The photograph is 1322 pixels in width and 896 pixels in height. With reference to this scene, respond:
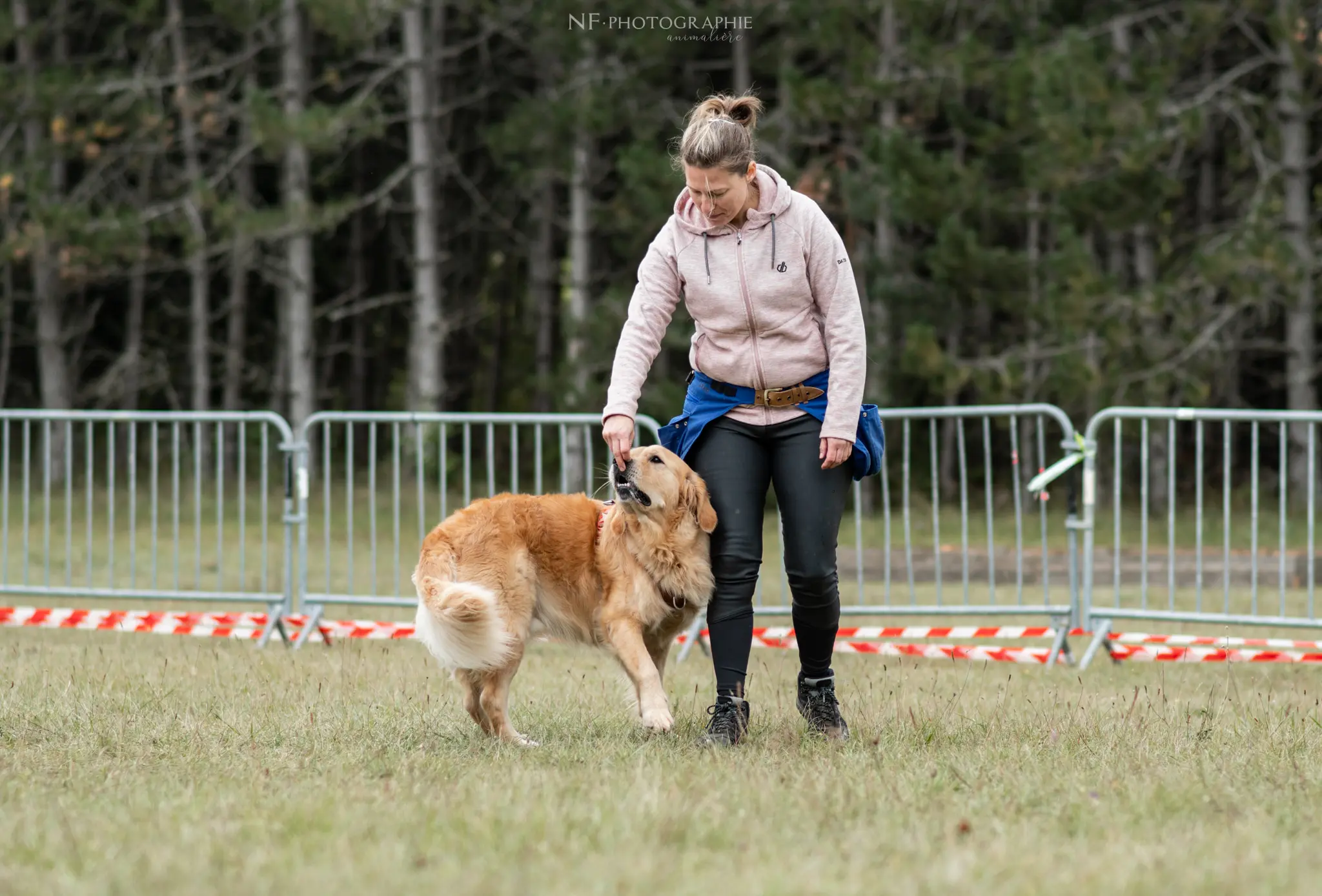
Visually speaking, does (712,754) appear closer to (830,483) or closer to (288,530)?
(830,483)

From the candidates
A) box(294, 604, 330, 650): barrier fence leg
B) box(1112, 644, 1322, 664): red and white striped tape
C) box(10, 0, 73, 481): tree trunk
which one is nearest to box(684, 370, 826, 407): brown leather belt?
box(1112, 644, 1322, 664): red and white striped tape

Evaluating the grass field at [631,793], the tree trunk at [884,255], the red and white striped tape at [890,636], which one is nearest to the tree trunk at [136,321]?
the tree trunk at [884,255]

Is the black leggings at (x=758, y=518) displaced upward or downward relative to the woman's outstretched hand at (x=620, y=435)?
downward

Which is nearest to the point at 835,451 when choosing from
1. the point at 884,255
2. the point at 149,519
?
the point at 149,519

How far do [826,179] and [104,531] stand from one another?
9331 mm

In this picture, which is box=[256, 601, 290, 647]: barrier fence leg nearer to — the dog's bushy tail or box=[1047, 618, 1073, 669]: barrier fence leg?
the dog's bushy tail

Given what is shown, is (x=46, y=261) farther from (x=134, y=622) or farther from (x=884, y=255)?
(x=134, y=622)

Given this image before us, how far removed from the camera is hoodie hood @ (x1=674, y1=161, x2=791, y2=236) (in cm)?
463

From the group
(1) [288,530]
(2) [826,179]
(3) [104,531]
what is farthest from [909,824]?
(2) [826,179]

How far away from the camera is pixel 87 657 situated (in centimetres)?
701

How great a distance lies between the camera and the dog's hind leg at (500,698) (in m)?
4.85

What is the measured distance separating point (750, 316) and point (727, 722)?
128 cm

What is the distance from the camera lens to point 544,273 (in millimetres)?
23812

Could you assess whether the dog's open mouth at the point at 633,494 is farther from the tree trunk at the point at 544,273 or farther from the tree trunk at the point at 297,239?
the tree trunk at the point at 544,273
